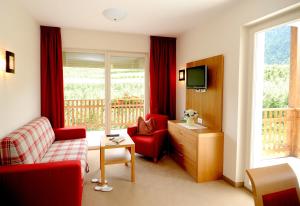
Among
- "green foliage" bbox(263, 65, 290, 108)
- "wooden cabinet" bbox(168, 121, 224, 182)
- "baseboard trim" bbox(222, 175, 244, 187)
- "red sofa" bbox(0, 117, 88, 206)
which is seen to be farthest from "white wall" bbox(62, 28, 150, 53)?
"baseboard trim" bbox(222, 175, 244, 187)

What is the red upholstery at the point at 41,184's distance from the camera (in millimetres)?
1727

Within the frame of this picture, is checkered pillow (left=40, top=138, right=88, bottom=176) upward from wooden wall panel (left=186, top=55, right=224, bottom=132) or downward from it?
downward

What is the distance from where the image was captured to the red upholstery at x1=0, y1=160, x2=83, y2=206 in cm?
173

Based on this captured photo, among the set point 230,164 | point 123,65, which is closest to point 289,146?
point 230,164

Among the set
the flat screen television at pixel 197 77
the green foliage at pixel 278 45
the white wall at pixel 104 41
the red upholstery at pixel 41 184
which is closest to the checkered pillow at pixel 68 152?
the red upholstery at pixel 41 184

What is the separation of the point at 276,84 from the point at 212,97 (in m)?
0.89

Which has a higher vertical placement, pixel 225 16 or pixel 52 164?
pixel 225 16

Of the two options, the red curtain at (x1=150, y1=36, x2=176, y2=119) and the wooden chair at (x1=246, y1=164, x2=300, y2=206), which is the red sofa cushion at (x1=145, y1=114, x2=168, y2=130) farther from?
the wooden chair at (x1=246, y1=164, x2=300, y2=206)

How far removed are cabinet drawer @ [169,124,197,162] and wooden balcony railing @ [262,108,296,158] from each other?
3.37 ft

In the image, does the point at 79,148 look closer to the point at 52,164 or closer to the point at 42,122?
the point at 42,122

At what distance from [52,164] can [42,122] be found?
141 cm

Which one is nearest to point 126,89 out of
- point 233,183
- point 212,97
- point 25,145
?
point 212,97

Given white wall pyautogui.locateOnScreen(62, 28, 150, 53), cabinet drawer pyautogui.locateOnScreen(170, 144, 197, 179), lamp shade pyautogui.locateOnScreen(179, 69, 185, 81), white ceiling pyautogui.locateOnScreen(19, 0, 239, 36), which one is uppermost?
white ceiling pyautogui.locateOnScreen(19, 0, 239, 36)

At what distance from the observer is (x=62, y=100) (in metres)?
3.84
